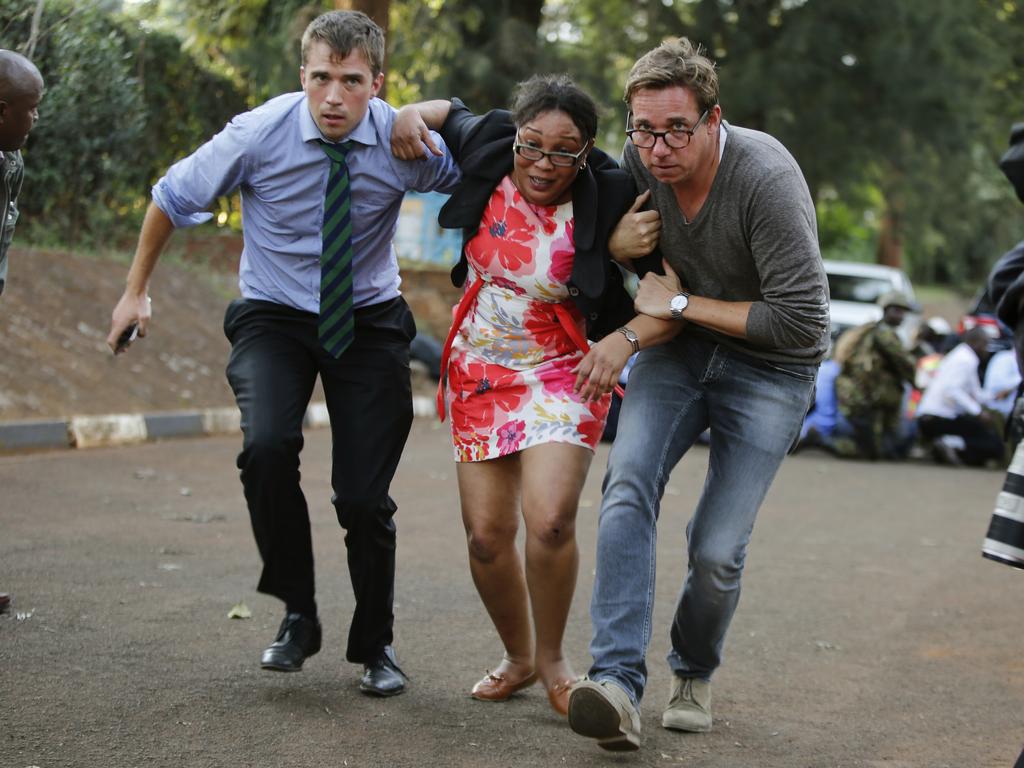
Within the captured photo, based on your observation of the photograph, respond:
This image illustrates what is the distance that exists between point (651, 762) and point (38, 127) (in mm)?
10736

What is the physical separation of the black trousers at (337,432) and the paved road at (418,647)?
0.35 m

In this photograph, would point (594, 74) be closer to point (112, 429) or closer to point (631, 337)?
point (112, 429)

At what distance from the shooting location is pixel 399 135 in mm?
4465

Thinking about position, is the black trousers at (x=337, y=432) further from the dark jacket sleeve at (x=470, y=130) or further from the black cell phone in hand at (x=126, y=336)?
the dark jacket sleeve at (x=470, y=130)

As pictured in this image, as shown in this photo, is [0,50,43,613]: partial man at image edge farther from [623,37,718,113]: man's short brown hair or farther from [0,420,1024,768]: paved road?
[623,37,718,113]: man's short brown hair

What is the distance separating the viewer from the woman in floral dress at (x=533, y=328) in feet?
13.9

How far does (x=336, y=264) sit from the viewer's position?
4.50 meters

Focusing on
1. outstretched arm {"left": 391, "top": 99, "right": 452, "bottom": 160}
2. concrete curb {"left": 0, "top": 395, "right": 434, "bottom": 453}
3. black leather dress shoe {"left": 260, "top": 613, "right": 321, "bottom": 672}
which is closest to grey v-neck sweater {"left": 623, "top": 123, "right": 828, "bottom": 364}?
outstretched arm {"left": 391, "top": 99, "right": 452, "bottom": 160}

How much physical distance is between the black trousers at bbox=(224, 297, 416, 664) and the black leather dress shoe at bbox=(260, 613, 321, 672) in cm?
5

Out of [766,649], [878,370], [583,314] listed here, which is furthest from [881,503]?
[583,314]

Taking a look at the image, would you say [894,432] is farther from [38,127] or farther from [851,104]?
[38,127]

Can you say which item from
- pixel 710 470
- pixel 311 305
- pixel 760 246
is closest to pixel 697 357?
pixel 710 470

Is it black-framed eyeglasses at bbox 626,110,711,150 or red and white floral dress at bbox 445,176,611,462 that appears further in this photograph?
red and white floral dress at bbox 445,176,611,462

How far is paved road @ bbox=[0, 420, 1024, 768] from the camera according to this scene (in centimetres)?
408
